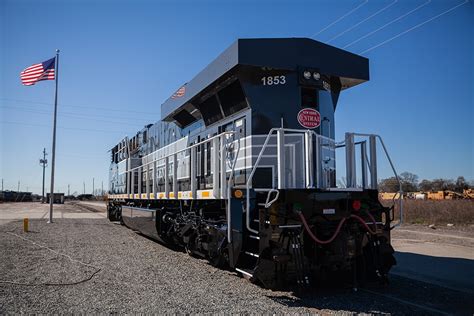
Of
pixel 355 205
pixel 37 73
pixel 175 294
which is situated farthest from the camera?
pixel 37 73

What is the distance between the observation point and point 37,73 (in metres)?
20.0

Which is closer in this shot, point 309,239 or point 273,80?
point 309,239

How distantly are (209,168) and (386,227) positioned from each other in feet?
11.7

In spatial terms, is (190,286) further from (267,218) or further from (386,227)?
(386,227)

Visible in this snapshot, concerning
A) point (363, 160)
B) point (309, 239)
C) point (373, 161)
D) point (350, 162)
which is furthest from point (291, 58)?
point (309, 239)

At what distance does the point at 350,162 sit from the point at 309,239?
1566 mm

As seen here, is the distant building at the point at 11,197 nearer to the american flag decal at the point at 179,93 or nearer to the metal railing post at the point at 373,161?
Answer: the american flag decal at the point at 179,93

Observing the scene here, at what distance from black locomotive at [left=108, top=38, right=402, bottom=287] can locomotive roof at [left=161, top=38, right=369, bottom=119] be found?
0.06ft

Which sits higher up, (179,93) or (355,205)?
(179,93)

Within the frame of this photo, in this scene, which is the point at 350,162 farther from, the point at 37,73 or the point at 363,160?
the point at 37,73

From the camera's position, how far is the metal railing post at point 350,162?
254 inches

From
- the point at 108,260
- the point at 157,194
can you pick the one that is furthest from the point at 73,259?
the point at 157,194

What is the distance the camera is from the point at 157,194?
35.1 feet

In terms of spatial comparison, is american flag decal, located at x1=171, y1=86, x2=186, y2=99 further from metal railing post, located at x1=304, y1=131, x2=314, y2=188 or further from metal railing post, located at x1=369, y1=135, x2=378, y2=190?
metal railing post, located at x1=369, y1=135, x2=378, y2=190
